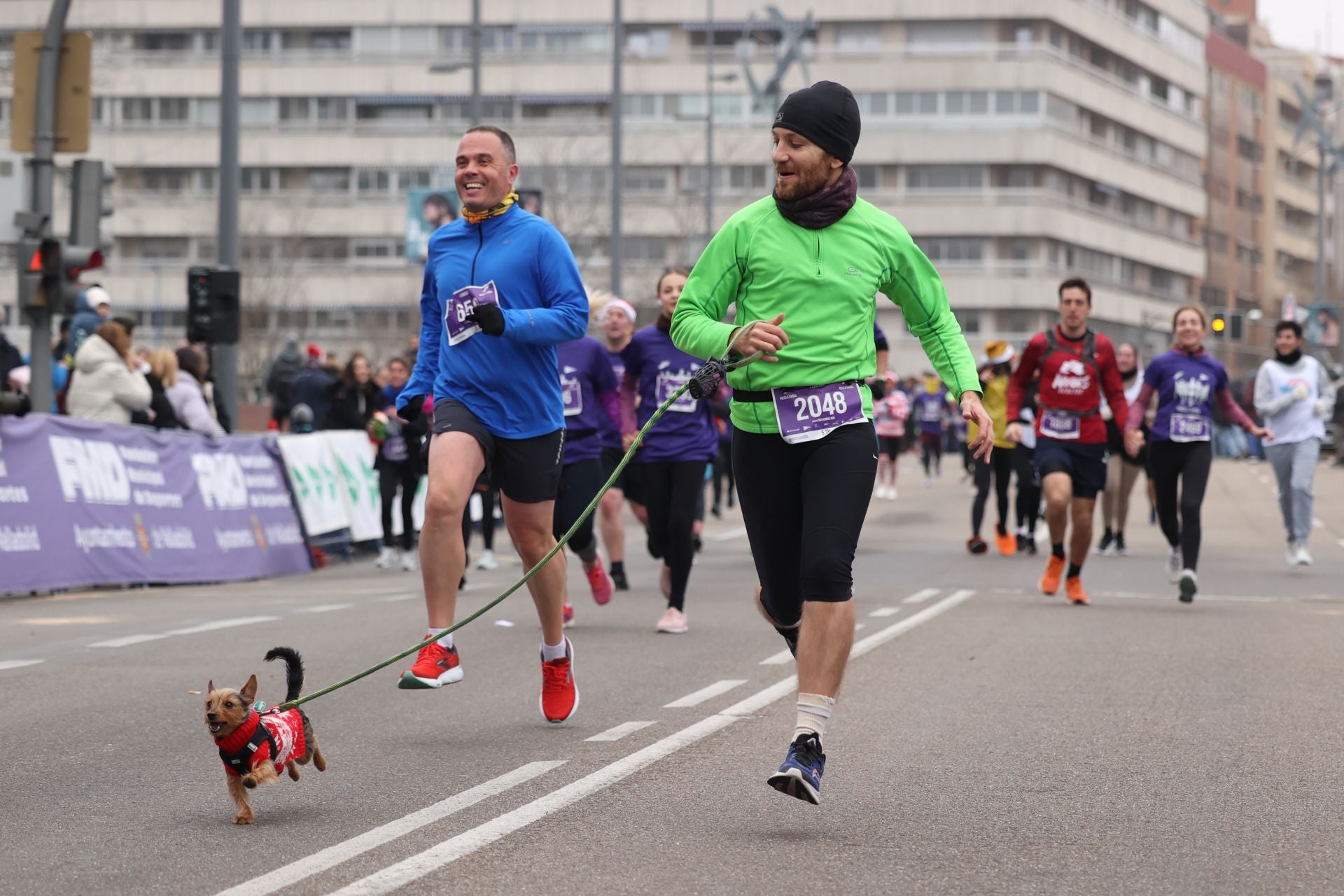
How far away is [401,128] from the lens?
296 feet

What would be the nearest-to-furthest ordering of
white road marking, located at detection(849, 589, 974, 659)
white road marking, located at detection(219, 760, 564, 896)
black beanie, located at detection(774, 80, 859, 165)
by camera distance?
white road marking, located at detection(219, 760, 564, 896) → black beanie, located at detection(774, 80, 859, 165) → white road marking, located at detection(849, 589, 974, 659)

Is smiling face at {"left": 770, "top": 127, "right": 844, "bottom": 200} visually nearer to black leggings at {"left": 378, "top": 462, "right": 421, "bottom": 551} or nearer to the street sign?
black leggings at {"left": 378, "top": 462, "right": 421, "bottom": 551}

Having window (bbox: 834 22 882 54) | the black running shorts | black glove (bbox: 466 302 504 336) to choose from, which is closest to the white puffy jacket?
the black running shorts

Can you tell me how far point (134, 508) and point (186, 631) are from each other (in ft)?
13.4

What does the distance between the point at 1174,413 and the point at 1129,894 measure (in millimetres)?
10483

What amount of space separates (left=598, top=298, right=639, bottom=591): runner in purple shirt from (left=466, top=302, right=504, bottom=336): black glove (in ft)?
19.9

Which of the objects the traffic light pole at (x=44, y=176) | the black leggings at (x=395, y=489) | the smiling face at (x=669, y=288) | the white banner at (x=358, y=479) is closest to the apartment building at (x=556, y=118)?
the white banner at (x=358, y=479)

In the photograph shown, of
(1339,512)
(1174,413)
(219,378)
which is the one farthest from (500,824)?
(1339,512)

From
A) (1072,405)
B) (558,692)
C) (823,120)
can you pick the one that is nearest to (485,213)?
(558,692)

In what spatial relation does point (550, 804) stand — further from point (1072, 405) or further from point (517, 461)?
point (1072, 405)

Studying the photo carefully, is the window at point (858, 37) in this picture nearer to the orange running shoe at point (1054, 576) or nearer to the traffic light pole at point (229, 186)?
the traffic light pole at point (229, 186)

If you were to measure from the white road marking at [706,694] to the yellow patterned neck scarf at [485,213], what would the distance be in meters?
2.24

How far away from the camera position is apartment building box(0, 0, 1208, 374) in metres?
89.1

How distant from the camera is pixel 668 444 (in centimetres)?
1336
